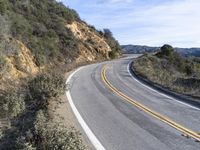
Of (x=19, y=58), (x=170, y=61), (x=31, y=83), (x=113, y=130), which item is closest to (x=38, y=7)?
(x=170, y=61)

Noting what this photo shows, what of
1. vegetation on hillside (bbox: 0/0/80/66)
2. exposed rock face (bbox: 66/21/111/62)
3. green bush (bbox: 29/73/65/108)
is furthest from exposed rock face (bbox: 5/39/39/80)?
exposed rock face (bbox: 66/21/111/62)

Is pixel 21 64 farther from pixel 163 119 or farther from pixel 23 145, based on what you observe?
pixel 23 145

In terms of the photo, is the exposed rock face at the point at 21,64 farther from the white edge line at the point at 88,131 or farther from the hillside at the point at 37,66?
the white edge line at the point at 88,131

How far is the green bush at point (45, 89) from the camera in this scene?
1495cm

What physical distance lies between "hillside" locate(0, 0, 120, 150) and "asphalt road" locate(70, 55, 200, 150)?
1212mm

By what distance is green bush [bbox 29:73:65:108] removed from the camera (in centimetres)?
1495

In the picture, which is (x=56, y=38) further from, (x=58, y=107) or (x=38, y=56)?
Answer: (x=58, y=107)

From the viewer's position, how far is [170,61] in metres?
54.2

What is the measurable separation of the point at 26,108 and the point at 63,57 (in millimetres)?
27420

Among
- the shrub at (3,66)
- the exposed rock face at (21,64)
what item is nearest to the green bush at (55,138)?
the shrub at (3,66)

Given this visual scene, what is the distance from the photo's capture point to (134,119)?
13.4 meters

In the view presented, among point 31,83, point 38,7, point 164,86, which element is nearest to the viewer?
point 31,83

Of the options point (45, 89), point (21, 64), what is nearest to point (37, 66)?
point (21, 64)

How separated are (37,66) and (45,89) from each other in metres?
14.2
